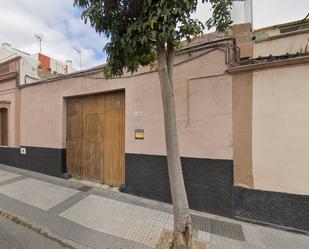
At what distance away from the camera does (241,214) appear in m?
4.00

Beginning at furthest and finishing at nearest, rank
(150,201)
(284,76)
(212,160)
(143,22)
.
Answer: (150,201) < (212,160) < (284,76) < (143,22)

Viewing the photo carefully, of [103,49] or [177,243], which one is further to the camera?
[103,49]

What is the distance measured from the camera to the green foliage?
231 cm

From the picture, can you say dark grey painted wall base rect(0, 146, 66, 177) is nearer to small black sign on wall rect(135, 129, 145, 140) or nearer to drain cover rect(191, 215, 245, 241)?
small black sign on wall rect(135, 129, 145, 140)

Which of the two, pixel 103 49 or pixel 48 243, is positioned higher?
pixel 103 49

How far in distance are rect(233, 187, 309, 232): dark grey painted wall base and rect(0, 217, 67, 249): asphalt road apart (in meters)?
3.47

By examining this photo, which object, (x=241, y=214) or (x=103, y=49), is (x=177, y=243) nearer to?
(x=241, y=214)

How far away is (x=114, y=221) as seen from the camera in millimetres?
3924

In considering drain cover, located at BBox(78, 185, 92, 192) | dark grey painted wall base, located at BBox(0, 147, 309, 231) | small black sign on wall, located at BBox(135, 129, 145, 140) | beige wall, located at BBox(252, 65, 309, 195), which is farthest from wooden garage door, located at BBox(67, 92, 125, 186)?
beige wall, located at BBox(252, 65, 309, 195)

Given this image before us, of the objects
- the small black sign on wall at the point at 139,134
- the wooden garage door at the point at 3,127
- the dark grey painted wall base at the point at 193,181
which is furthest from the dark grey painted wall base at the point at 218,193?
the wooden garage door at the point at 3,127

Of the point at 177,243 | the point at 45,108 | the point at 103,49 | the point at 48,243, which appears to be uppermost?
the point at 103,49

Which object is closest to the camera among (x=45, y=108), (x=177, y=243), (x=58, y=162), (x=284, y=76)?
(x=177, y=243)

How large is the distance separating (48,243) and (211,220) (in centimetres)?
307

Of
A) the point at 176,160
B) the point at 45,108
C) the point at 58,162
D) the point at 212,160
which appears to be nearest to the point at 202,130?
the point at 212,160
